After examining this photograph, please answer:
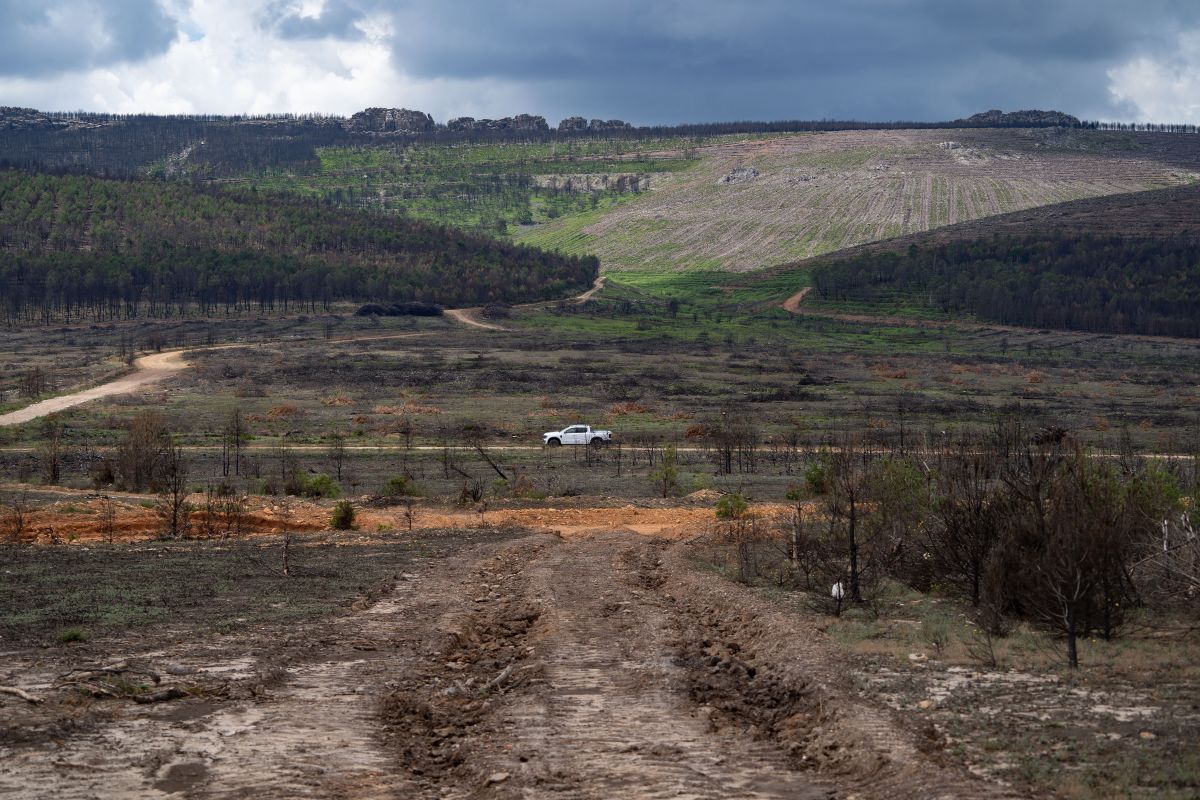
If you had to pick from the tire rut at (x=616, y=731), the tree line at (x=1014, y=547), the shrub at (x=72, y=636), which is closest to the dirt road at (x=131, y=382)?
the shrub at (x=72, y=636)

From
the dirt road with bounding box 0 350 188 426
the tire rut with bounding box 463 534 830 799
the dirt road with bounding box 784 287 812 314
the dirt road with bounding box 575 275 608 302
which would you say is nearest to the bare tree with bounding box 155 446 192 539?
the tire rut with bounding box 463 534 830 799

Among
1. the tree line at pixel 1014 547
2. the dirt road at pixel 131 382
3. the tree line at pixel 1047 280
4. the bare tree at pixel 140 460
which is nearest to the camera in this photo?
the tree line at pixel 1014 547

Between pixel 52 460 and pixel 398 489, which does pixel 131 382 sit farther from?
pixel 398 489

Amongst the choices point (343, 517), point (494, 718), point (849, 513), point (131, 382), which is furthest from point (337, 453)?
point (494, 718)

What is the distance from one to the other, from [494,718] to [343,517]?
63.6 ft

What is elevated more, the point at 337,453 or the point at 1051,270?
the point at 1051,270

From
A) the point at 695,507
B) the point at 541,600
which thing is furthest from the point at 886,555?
the point at 695,507

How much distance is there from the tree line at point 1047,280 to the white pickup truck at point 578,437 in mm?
80239

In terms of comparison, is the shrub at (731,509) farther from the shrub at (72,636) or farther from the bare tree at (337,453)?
the shrub at (72,636)

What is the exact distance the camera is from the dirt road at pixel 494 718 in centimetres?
1013

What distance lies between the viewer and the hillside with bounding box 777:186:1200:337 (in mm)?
120875

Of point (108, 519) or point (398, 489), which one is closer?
point (108, 519)

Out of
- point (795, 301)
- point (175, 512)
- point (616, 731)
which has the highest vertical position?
point (795, 301)

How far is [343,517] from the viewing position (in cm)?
3112
